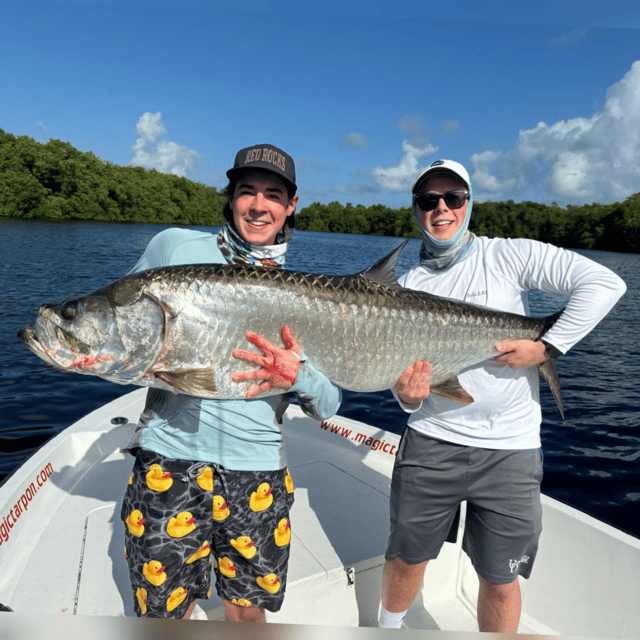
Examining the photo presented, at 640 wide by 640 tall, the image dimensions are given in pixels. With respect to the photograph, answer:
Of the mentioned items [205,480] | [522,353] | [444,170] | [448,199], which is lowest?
[205,480]

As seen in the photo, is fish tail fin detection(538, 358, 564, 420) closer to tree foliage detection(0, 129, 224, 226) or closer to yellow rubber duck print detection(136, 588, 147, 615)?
yellow rubber duck print detection(136, 588, 147, 615)

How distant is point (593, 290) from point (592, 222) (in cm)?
10080


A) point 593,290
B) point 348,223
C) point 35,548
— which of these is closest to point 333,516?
point 35,548

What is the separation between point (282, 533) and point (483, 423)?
4.08 feet

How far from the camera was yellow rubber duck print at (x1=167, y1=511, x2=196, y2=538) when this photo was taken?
7.50ft

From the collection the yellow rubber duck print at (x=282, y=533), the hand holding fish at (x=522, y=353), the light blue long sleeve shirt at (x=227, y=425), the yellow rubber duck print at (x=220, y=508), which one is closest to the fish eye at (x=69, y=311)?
the light blue long sleeve shirt at (x=227, y=425)

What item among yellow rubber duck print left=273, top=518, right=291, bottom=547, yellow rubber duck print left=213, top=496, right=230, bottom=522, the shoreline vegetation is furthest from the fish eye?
the shoreline vegetation

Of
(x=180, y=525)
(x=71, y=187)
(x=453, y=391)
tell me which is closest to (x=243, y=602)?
(x=180, y=525)

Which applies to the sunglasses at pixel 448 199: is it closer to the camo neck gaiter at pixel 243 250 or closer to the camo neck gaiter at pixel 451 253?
the camo neck gaiter at pixel 451 253

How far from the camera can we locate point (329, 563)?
12.1 feet

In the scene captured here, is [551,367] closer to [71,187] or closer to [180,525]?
[180,525]

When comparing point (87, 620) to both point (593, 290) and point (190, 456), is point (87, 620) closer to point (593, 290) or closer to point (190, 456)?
point (190, 456)

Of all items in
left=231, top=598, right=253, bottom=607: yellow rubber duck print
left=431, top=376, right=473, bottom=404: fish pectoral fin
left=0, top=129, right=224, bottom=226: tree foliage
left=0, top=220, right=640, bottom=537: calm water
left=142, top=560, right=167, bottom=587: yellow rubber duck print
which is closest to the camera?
left=142, top=560, right=167, bottom=587: yellow rubber duck print

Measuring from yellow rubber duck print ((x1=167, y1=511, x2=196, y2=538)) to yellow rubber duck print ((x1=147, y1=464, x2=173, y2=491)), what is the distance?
0.15 meters
